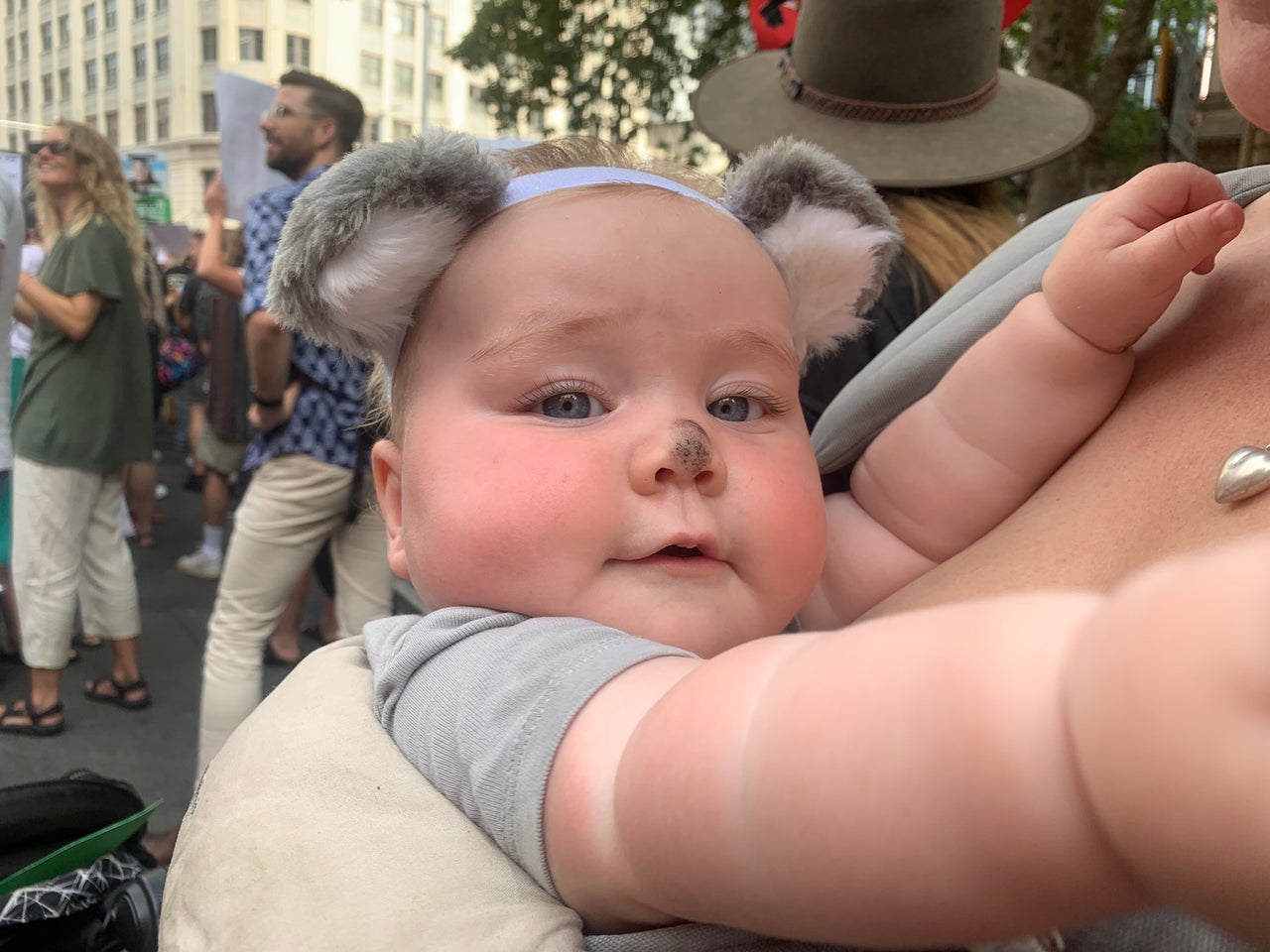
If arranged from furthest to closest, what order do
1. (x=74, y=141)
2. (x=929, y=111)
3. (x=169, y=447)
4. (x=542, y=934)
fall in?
1. (x=169, y=447)
2. (x=74, y=141)
3. (x=929, y=111)
4. (x=542, y=934)

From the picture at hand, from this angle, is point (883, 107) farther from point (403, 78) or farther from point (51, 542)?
point (403, 78)

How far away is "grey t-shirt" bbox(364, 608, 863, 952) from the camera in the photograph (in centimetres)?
80

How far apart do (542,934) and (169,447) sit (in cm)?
1210

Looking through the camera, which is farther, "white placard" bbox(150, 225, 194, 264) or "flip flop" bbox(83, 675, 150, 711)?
"white placard" bbox(150, 225, 194, 264)

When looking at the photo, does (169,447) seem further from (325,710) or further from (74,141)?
(325,710)

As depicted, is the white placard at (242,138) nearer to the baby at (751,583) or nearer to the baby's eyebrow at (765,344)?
the baby at (751,583)

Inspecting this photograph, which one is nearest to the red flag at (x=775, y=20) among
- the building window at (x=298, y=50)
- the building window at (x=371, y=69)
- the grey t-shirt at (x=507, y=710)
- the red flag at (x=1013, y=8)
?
the red flag at (x=1013, y=8)

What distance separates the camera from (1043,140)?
259 centimetres

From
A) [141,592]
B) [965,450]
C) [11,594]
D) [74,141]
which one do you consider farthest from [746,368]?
[141,592]

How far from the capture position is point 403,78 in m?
45.5

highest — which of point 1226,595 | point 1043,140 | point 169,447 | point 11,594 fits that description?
point 1043,140

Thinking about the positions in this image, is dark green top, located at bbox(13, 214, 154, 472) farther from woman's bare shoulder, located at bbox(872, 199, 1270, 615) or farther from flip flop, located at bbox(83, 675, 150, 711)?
woman's bare shoulder, located at bbox(872, 199, 1270, 615)

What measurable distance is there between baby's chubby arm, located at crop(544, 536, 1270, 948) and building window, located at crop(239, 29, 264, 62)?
42.9m

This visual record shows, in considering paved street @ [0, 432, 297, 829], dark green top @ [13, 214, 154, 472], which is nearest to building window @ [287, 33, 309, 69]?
paved street @ [0, 432, 297, 829]
